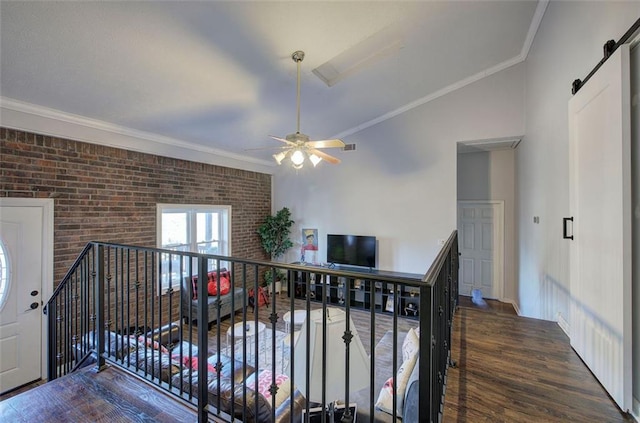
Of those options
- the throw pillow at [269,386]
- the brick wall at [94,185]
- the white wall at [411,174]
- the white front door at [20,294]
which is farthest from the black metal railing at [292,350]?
the white wall at [411,174]

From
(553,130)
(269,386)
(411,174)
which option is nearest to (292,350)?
(269,386)

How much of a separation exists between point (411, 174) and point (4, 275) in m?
5.78

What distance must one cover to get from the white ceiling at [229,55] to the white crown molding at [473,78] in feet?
0.07

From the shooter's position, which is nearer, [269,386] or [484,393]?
Result: [484,393]

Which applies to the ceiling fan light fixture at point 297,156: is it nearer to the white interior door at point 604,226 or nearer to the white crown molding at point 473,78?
the white interior door at point 604,226

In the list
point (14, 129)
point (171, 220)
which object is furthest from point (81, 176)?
point (171, 220)

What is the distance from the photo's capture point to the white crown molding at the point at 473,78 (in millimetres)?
3281

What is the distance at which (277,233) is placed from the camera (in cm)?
627

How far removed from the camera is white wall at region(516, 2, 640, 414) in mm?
1995

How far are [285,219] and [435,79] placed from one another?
4.02m

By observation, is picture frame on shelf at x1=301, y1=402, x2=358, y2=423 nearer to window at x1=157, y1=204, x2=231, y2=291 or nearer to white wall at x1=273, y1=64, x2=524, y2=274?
window at x1=157, y1=204, x2=231, y2=291

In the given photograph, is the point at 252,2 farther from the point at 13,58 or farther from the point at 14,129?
the point at 14,129

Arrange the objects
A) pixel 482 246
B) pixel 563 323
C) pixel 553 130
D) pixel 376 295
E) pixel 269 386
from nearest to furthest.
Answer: pixel 269 386
pixel 563 323
pixel 553 130
pixel 376 295
pixel 482 246

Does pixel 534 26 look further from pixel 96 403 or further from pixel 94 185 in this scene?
pixel 94 185
